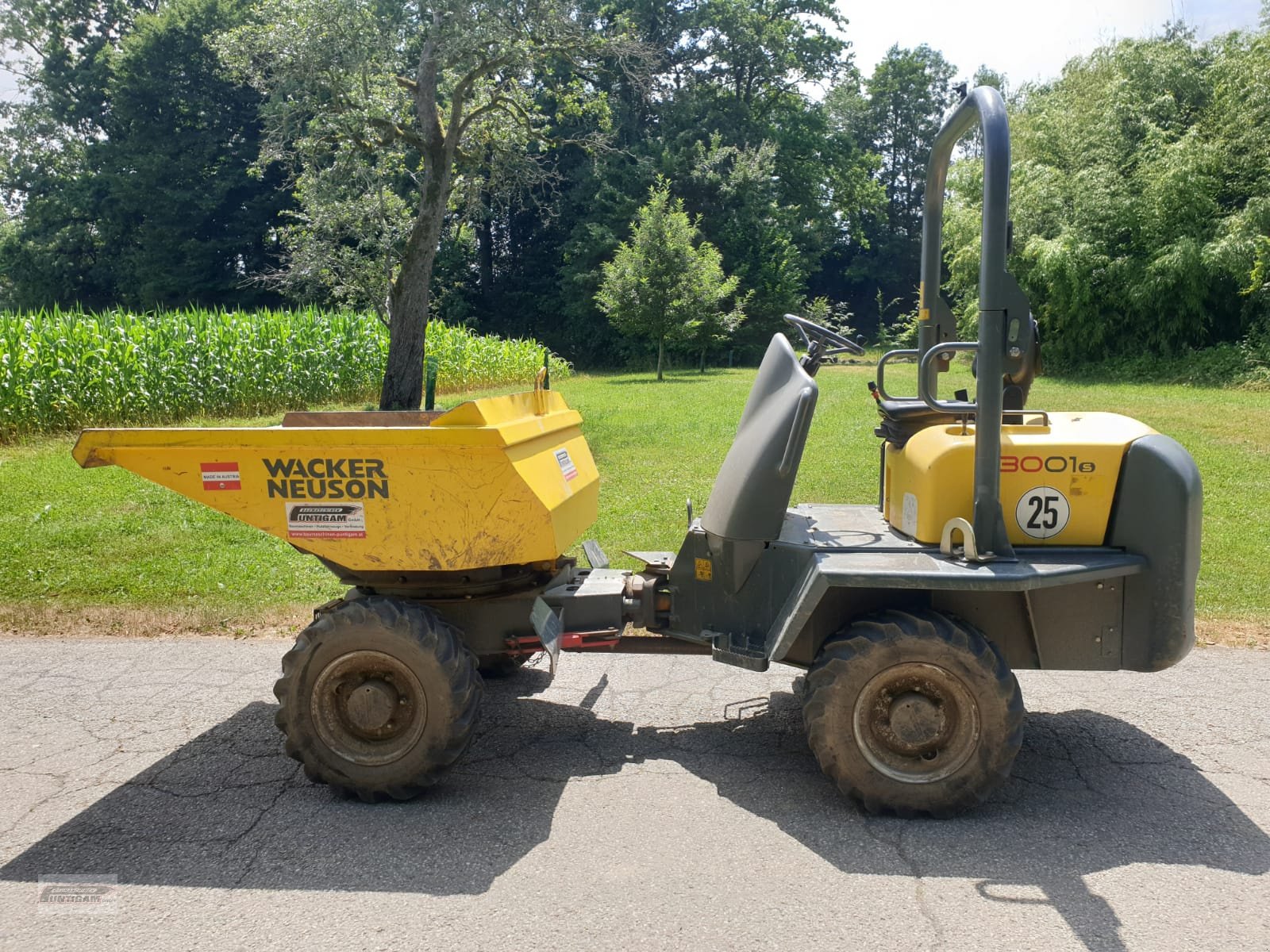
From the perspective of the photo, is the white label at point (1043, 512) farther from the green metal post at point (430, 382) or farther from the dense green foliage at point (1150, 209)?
the dense green foliage at point (1150, 209)

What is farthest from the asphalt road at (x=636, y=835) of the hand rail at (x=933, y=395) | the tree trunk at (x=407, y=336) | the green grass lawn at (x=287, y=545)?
the tree trunk at (x=407, y=336)

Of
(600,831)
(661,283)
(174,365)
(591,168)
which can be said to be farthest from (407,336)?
(591,168)

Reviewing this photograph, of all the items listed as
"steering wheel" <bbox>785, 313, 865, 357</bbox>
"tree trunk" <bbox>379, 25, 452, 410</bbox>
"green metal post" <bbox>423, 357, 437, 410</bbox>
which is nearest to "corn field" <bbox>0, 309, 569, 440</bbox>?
"tree trunk" <bbox>379, 25, 452, 410</bbox>

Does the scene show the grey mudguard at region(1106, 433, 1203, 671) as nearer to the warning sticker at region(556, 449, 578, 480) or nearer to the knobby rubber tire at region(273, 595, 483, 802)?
the warning sticker at region(556, 449, 578, 480)

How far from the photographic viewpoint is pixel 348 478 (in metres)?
4.00

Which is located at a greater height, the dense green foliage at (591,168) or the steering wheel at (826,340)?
the dense green foliage at (591,168)

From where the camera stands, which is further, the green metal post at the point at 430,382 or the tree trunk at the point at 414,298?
the tree trunk at the point at 414,298

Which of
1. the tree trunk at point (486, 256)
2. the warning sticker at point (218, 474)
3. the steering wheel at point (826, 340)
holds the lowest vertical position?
the warning sticker at point (218, 474)

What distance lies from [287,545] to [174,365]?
859 centimetres

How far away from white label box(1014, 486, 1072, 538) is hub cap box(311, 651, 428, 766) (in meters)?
2.57

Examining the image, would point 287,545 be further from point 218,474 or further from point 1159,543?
point 1159,543

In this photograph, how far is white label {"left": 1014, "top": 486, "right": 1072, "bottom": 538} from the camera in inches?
155

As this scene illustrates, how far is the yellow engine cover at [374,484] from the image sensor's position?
396 cm

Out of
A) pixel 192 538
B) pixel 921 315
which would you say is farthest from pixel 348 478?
pixel 192 538
